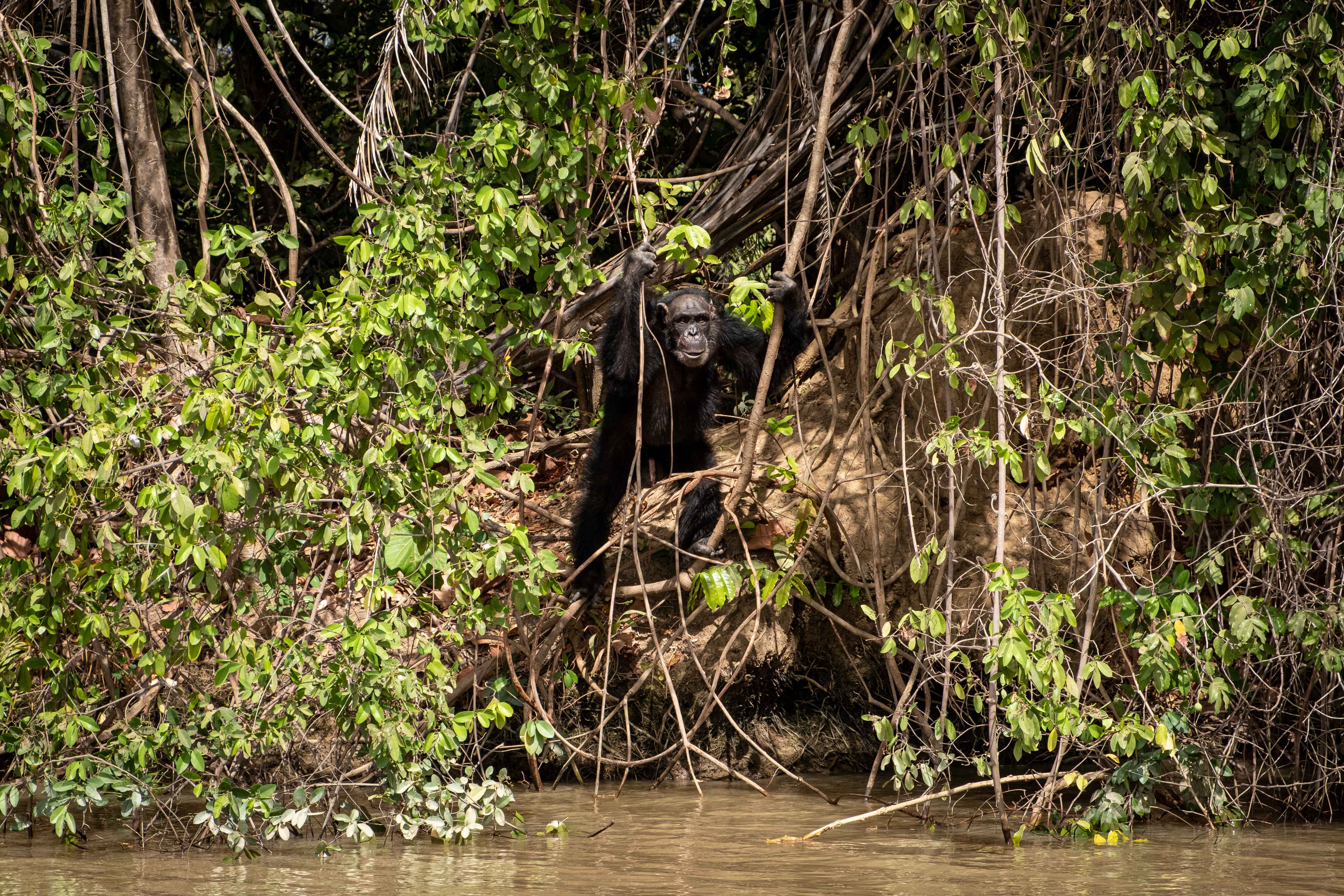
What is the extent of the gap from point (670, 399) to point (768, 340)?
63 centimetres

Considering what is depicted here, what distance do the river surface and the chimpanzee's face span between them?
85.8 inches

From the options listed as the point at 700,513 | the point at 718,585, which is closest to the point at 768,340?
the point at 700,513

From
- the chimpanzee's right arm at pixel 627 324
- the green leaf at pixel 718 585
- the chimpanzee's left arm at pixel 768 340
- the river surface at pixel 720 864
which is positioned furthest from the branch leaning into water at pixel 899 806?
the chimpanzee's right arm at pixel 627 324

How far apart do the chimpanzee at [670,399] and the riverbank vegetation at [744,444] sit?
41 cm

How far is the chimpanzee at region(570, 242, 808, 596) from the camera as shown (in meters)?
5.77

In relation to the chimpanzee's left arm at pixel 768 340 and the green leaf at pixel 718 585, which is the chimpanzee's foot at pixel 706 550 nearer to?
the chimpanzee's left arm at pixel 768 340

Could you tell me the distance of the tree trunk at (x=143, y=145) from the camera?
592 centimetres

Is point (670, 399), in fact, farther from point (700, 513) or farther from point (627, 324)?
point (700, 513)

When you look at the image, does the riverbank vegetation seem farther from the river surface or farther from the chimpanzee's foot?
the chimpanzee's foot

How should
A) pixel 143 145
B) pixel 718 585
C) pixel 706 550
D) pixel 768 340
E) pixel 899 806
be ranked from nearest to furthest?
pixel 899 806 → pixel 718 585 → pixel 706 550 → pixel 143 145 → pixel 768 340

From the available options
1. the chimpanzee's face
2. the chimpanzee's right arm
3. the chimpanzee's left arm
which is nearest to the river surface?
the chimpanzee's left arm

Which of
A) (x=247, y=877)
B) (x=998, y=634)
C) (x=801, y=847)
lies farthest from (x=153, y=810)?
(x=998, y=634)

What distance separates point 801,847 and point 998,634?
1.08 metres

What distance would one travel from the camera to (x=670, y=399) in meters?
5.84
